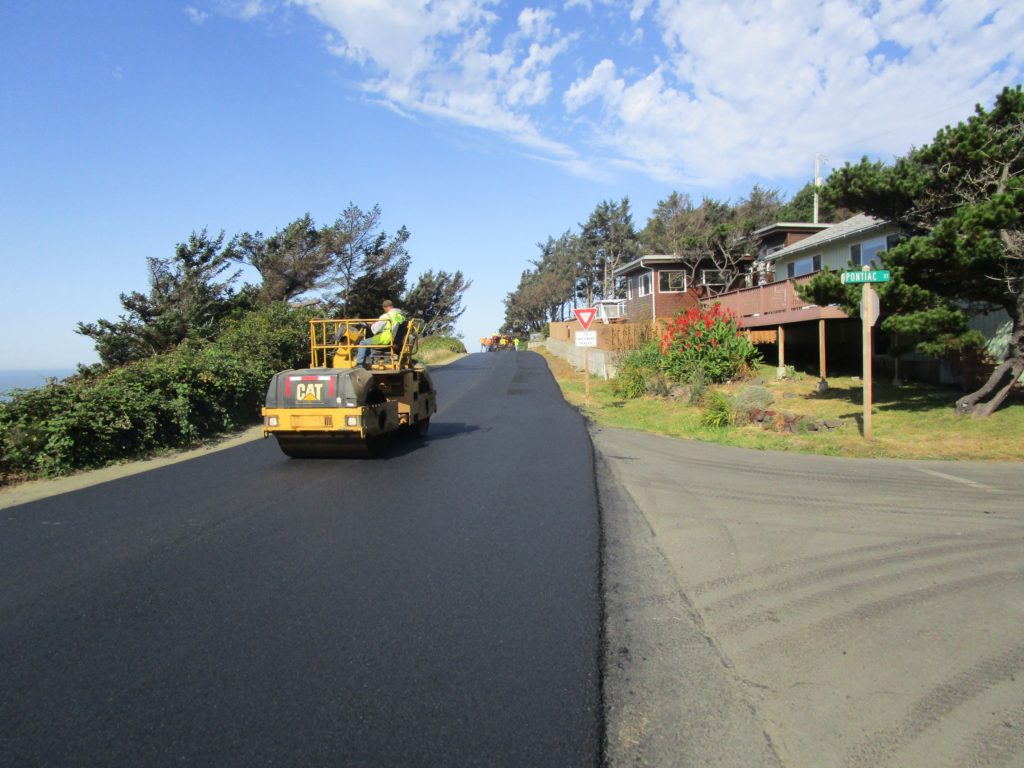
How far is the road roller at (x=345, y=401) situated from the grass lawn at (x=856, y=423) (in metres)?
6.04

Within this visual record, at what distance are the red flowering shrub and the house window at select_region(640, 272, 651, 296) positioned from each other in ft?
60.3

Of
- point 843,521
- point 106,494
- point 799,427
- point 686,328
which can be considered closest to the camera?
point 843,521

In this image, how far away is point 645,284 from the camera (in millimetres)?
42500

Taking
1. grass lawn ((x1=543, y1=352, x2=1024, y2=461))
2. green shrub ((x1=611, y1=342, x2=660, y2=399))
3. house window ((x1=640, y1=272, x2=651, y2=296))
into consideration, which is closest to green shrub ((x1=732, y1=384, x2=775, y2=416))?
grass lawn ((x1=543, y1=352, x2=1024, y2=461))

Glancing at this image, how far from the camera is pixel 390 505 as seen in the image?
836 centimetres

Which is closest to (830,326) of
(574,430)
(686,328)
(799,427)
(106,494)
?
(686,328)

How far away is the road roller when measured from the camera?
1077 centimetres

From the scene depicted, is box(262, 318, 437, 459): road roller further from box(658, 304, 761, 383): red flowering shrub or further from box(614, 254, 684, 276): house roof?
box(614, 254, 684, 276): house roof

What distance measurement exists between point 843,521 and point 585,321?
14.5 m

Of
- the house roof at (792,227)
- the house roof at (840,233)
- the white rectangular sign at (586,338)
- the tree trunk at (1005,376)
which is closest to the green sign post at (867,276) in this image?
the tree trunk at (1005,376)

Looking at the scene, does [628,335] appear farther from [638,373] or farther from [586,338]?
[586,338]

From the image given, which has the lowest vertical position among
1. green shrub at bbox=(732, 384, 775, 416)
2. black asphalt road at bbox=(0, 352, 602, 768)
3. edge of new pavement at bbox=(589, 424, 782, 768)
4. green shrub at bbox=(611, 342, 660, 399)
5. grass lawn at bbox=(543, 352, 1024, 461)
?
edge of new pavement at bbox=(589, 424, 782, 768)

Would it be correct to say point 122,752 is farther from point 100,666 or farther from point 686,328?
point 686,328

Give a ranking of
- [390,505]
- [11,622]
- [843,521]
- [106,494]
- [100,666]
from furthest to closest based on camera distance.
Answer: [106,494] → [390,505] → [843,521] → [11,622] → [100,666]
